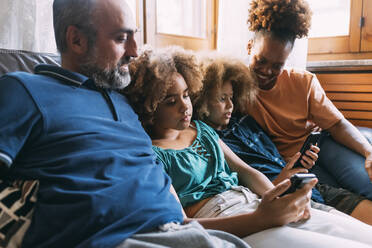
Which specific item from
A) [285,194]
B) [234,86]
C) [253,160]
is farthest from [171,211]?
[234,86]

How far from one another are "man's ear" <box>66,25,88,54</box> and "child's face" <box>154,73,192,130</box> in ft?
1.01

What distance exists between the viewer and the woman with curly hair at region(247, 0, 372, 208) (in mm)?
1510

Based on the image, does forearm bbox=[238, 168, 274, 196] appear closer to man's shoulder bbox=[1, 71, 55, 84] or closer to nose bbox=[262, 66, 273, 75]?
nose bbox=[262, 66, 273, 75]

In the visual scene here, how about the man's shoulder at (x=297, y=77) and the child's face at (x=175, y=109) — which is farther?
the man's shoulder at (x=297, y=77)

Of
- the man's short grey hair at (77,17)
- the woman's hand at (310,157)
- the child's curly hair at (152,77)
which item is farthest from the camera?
the woman's hand at (310,157)

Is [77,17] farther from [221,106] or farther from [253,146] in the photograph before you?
[253,146]

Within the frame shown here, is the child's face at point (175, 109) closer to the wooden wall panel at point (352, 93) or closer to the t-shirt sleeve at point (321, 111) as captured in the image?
the t-shirt sleeve at point (321, 111)

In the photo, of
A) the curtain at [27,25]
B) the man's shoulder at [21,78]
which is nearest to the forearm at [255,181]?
the man's shoulder at [21,78]

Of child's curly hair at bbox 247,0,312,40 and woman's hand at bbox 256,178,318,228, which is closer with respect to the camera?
woman's hand at bbox 256,178,318,228

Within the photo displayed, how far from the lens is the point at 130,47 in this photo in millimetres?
1013

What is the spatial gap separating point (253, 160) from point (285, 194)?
1.68ft

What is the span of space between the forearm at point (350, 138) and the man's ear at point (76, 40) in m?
1.21

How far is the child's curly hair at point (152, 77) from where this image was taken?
1.09m

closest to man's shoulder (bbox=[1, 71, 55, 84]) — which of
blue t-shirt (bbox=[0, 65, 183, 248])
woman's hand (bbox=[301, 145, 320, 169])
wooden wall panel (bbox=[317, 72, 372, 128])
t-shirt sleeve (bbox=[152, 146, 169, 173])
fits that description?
blue t-shirt (bbox=[0, 65, 183, 248])
